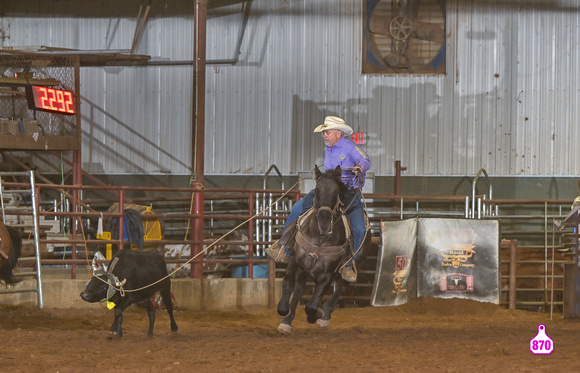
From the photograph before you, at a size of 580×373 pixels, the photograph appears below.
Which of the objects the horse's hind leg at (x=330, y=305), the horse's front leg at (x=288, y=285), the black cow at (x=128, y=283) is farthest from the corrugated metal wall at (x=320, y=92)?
the horse's front leg at (x=288, y=285)

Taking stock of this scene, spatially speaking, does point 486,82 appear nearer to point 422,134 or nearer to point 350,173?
point 422,134

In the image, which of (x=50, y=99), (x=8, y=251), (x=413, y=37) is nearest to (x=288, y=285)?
(x=8, y=251)

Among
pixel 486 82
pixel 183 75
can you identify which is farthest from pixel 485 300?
pixel 183 75

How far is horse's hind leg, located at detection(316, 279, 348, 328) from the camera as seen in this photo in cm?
859

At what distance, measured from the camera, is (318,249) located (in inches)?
321

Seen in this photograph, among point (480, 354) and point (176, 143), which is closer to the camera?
point (480, 354)

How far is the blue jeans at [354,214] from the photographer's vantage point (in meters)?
8.49

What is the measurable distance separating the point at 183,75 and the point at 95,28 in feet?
6.89

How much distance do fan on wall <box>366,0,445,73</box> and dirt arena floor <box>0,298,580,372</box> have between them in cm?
617

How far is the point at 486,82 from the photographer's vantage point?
15.5 metres

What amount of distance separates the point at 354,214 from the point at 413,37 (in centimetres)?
Result: 795

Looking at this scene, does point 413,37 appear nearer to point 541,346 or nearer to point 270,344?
point 541,346

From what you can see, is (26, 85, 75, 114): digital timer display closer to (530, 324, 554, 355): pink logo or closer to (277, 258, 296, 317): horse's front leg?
(277, 258, 296, 317): horse's front leg

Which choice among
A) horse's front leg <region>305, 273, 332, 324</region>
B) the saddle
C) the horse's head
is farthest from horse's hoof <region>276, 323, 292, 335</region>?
the horse's head
